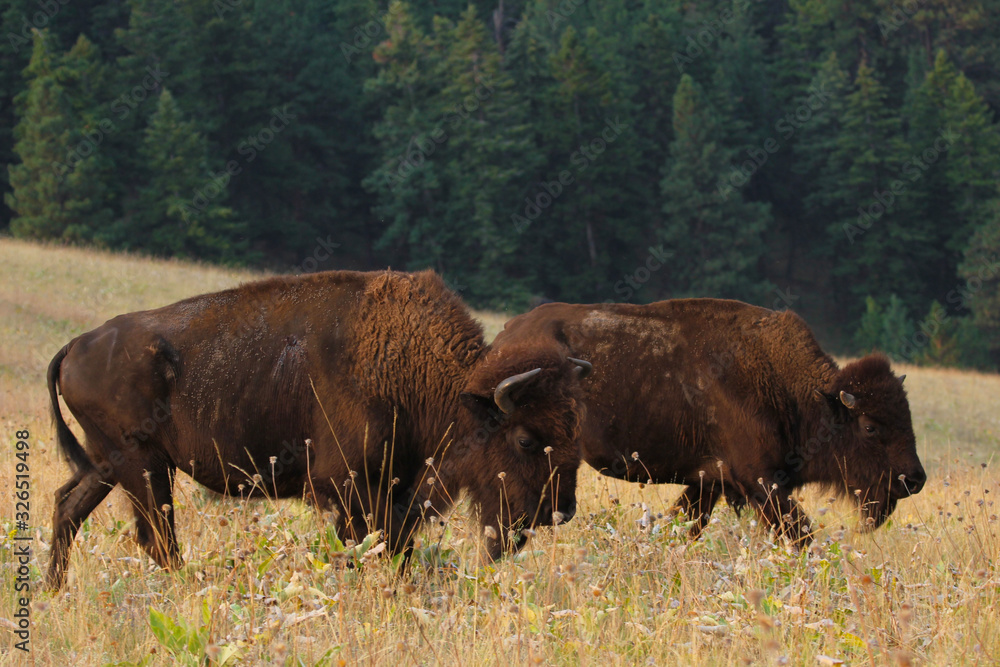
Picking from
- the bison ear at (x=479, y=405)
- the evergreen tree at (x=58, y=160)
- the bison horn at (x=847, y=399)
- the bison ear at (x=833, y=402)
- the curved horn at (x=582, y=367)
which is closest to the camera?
the bison ear at (x=479, y=405)

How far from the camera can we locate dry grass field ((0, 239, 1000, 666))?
4.30m

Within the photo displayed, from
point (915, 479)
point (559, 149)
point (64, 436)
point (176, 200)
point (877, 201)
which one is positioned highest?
point (64, 436)

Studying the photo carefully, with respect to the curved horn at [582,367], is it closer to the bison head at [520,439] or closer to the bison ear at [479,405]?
the bison head at [520,439]

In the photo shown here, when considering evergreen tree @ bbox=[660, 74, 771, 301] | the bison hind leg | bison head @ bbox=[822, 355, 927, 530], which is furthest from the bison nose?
evergreen tree @ bbox=[660, 74, 771, 301]

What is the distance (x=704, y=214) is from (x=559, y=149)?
9.20 meters

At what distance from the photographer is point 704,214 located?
2142 inches

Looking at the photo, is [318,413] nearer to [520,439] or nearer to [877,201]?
[520,439]

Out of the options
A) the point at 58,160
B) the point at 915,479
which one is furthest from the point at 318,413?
the point at 58,160

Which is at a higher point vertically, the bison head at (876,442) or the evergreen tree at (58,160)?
the bison head at (876,442)

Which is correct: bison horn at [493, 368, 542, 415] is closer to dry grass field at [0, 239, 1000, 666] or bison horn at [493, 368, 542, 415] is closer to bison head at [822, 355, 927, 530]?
dry grass field at [0, 239, 1000, 666]

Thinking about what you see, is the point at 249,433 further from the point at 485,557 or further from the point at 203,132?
the point at 203,132

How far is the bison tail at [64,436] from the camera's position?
20.0 ft

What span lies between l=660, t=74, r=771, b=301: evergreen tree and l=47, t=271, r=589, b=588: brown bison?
48803 millimetres

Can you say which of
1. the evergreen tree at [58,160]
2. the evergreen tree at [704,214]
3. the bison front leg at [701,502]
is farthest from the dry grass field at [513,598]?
the evergreen tree at [704,214]
